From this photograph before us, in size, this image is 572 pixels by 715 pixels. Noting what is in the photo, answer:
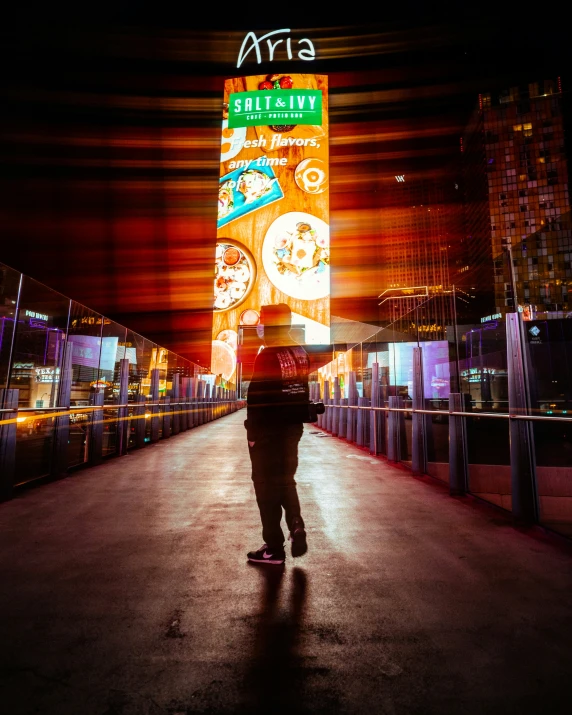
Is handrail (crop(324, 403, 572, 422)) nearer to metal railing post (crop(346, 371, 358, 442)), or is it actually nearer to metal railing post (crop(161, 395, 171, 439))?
metal railing post (crop(346, 371, 358, 442))

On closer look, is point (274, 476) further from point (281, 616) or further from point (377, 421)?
point (377, 421)

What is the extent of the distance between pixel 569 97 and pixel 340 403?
6967cm

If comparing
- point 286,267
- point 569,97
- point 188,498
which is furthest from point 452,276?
point 188,498

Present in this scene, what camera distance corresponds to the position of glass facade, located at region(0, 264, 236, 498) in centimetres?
419

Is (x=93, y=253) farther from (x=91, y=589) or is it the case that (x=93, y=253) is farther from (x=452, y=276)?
(x=452, y=276)

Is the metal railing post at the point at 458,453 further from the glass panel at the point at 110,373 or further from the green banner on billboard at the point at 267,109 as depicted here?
the green banner on billboard at the point at 267,109

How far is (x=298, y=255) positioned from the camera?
30.0 meters

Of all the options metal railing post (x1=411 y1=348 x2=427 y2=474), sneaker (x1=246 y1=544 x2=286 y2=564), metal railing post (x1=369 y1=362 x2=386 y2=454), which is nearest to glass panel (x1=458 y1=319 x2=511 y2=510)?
metal railing post (x1=411 y1=348 x2=427 y2=474)

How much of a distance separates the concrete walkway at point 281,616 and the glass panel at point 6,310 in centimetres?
175

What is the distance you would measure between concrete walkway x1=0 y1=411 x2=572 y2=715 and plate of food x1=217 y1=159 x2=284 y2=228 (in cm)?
3109

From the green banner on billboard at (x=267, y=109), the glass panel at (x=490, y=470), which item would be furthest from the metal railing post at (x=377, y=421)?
the green banner on billboard at (x=267, y=109)

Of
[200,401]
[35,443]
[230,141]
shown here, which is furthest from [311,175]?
[35,443]

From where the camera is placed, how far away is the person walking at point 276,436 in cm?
236

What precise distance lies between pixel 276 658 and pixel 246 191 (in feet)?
113
